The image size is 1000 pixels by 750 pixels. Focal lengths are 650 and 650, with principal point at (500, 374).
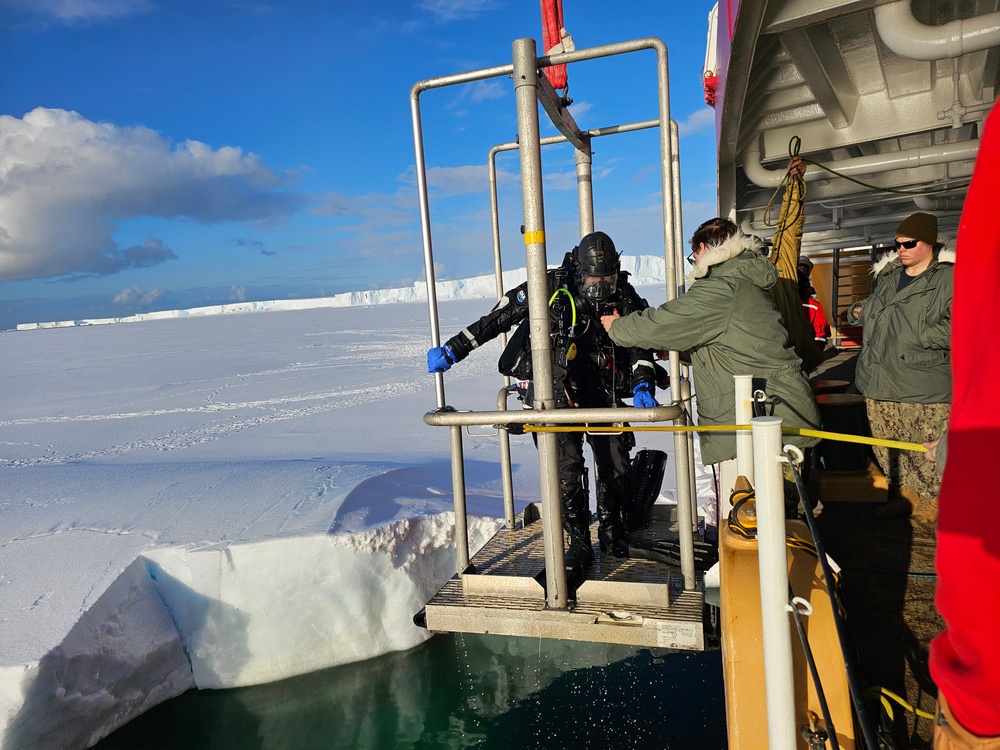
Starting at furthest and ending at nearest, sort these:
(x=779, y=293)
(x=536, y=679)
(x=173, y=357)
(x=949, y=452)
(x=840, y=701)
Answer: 1. (x=173, y=357)
2. (x=536, y=679)
3. (x=779, y=293)
4. (x=840, y=701)
5. (x=949, y=452)

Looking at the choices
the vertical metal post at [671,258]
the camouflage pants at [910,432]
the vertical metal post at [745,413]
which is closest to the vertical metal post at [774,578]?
the vertical metal post at [671,258]

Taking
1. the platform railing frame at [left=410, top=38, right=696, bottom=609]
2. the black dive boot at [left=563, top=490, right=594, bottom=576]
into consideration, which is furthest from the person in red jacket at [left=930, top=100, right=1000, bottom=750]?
the black dive boot at [left=563, top=490, right=594, bottom=576]

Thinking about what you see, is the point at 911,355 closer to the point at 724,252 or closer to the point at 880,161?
the point at 724,252

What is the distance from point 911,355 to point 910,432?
16.3 inches

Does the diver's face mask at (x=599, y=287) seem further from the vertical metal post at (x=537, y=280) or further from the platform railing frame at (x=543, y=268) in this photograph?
the vertical metal post at (x=537, y=280)

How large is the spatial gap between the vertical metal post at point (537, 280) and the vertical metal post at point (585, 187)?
4.74 feet

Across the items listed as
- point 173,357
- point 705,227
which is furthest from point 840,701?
point 173,357

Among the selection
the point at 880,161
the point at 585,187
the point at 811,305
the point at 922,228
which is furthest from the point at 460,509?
the point at 811,305

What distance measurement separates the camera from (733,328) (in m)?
2.64

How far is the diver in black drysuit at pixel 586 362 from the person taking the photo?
295 centimetres

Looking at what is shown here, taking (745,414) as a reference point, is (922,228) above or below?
above

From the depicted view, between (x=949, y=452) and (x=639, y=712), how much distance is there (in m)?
4.40

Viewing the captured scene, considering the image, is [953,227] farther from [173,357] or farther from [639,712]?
[173,357]

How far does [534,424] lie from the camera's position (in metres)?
2.42
